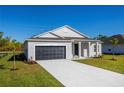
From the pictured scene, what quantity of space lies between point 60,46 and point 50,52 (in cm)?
172

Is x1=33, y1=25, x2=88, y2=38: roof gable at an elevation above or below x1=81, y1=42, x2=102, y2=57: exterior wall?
above

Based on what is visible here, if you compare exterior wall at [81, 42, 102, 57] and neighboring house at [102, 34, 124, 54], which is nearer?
exterior wall at [81, 42, 102, 57]

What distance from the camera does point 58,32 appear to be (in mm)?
27641

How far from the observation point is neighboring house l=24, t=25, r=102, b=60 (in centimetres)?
2197

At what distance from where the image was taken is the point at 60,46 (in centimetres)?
2367

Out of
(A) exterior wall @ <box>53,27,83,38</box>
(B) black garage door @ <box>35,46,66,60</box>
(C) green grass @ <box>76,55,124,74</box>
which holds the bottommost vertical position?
(C) green grass @ <box>76,55,124,74</box>

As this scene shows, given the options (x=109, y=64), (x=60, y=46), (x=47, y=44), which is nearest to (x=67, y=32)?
(x=60, y=46)

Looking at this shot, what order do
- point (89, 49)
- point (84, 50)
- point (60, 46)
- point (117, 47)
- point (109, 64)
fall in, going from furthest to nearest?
point (117, 47), point (84, 50), point (89, 49), point (60, 46), point (109, 64)

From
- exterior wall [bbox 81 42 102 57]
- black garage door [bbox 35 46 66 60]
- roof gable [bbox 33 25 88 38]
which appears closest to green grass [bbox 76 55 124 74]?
black garage door [bbox 35 46 66 60]

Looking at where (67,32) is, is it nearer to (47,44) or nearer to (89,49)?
(89,49)

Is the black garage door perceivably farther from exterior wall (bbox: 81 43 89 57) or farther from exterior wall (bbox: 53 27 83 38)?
exterior wall (bbox: 53 27 83 38)
